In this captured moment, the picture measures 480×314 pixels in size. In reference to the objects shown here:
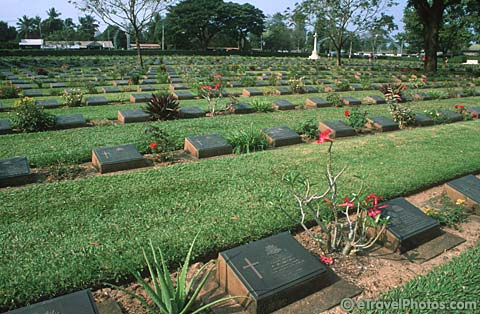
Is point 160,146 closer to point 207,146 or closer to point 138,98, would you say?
point 207,146

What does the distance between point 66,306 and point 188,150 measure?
13.2 ft

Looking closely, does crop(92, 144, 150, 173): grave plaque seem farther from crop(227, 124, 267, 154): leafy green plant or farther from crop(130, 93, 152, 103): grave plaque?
crop(130, 93, 152, 103): grave plaque

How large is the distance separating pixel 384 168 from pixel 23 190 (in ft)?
16.2

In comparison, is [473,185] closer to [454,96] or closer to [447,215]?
[447,215]

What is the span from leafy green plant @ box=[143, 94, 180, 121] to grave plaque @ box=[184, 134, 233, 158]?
2.21 metres

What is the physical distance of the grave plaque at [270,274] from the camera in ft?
8.21

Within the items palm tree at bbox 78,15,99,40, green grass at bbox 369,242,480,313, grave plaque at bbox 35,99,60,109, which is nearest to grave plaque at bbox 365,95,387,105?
green grass at bbox 369,242,480,313

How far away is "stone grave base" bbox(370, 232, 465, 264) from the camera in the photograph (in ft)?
10.7

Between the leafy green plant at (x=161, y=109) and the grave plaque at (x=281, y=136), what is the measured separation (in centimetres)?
246

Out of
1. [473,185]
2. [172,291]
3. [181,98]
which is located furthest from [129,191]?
[181,98]

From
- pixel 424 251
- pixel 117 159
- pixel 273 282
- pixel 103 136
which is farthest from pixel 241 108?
pixel 273 282

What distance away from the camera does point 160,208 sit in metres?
3.90

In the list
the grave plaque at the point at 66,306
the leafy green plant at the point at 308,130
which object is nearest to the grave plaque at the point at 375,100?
the leafy green plant at the point at 308,130

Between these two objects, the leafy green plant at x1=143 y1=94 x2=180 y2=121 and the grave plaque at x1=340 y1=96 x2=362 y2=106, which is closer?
the leafy green plant at x1=143 y1=94 x2=180 y2=121
